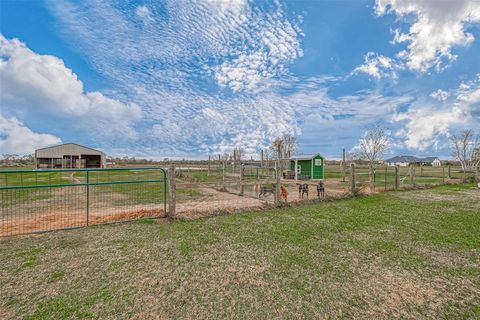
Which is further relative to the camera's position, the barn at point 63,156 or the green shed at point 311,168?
the barn at point 63,156

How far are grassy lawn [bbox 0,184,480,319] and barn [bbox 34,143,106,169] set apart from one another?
36202mm

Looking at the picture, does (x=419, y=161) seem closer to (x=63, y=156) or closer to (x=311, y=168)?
(x=311, y=168)

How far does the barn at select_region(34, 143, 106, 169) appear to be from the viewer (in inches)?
1375

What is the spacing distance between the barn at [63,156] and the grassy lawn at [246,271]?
36.2m

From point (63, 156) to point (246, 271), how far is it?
42.4 metres

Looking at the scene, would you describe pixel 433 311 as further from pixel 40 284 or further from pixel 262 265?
pixel 40 284

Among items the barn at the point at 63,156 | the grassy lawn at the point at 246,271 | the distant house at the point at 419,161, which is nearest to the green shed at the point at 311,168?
the grassy lawn at the point at 246,271

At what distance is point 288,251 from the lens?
13.8ft

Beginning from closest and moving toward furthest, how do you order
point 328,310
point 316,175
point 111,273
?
1. point 328,310
2. point 111,273
3. point 316,175

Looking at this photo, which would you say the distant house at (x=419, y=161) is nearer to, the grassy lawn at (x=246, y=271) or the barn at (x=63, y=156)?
the barn at (x=63, y=156)

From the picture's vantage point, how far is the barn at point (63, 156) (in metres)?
34.9

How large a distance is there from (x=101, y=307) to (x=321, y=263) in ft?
9.93

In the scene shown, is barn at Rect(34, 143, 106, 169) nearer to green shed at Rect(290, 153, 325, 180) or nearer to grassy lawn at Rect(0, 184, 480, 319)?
green shed at Rect(290, 153, 325, 180)

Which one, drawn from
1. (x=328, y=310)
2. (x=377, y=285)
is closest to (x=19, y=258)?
(x=328, y=310)
